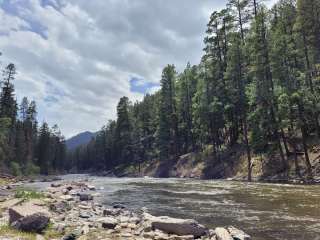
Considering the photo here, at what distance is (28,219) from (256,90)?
31.7m

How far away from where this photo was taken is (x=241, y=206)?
17562 mm

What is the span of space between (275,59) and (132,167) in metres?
62.0

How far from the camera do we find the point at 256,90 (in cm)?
3831

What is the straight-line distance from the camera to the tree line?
2847 inches

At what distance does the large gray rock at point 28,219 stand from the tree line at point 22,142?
1486 inches

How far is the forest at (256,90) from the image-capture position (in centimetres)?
3544

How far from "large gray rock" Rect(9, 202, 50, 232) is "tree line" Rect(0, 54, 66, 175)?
1486 inches

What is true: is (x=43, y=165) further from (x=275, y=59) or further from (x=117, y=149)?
(x=275, y=59)

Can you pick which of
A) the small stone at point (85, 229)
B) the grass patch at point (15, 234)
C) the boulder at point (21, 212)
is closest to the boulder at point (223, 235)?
the small stone at point (85, 229)

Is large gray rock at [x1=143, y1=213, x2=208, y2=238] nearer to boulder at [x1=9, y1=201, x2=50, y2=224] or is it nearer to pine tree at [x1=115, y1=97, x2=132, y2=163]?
boulder at [x1=9, y1=201, x2=50, y2=224]

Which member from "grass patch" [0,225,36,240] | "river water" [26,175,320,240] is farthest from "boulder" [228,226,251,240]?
"grass patch" [0,225,36,240]

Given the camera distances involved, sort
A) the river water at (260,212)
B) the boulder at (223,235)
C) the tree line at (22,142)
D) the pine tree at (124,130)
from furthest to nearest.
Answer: the pine tree at (124,130), the tree line at (22,142), the river water at (260,212), the boulder at (223,235)

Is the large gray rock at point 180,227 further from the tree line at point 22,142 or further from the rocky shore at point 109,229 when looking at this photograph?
the tree line at point 22,142

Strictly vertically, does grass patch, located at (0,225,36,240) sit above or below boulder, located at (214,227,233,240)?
above
